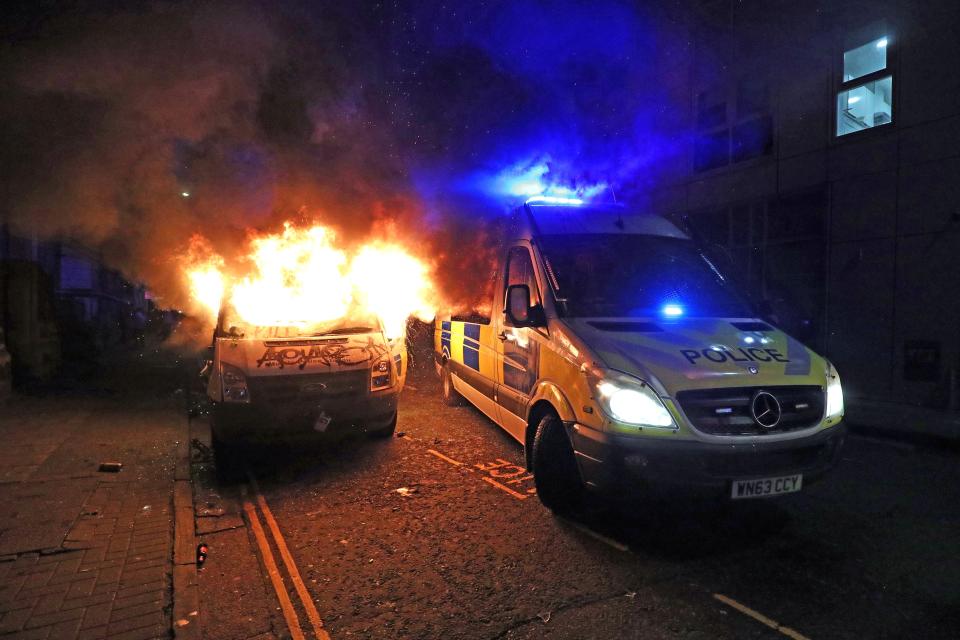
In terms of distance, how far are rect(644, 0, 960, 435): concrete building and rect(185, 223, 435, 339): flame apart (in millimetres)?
5170

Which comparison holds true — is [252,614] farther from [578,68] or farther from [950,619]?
[578,68]

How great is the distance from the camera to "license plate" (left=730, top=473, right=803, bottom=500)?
133 inches

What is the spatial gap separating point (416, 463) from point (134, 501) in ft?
8.32

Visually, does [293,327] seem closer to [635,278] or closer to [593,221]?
[593,221]

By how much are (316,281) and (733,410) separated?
514cm

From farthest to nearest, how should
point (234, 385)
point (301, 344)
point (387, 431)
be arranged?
point (387, 431)
point (301, 344)
point (234, 385)

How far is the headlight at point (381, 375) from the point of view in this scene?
5770mm

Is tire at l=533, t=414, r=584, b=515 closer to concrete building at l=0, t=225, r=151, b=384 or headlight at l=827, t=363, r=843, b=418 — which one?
headlight at l=827, t=363, r=843, b=418

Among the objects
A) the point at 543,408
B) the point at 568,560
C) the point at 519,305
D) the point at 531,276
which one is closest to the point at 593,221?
the point at 531,276

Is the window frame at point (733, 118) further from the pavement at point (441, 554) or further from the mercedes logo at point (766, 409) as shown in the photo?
the mercedes logo at point (766, 409)

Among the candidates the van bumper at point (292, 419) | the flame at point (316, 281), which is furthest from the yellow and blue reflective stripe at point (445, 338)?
the van bumper at point (292, 419)

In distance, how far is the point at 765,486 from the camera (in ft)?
11.3

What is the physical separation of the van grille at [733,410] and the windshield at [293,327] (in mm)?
3844

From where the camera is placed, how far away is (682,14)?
1188 centimetres
